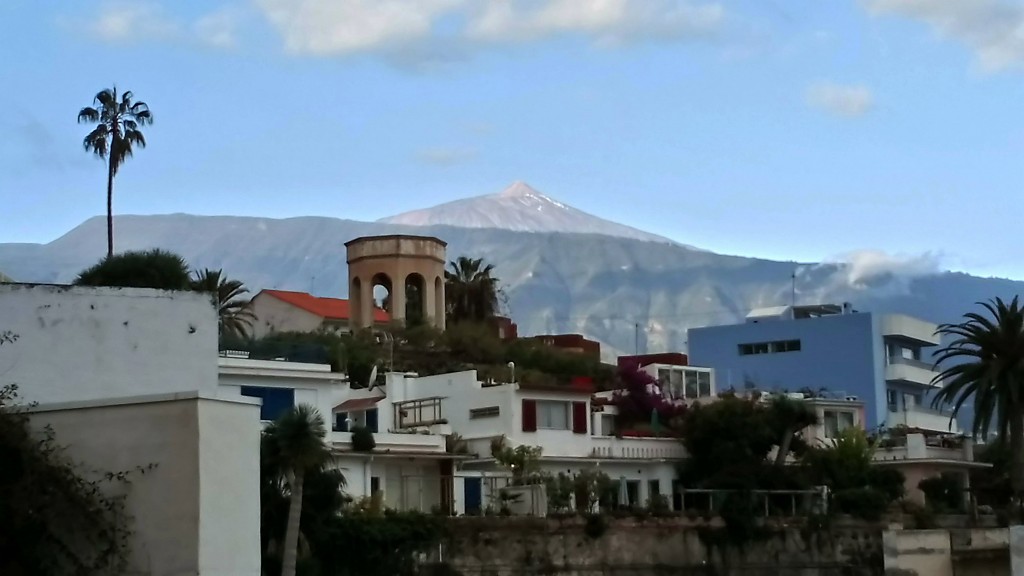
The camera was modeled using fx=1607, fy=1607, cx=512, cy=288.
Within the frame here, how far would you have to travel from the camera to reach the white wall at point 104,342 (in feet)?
113

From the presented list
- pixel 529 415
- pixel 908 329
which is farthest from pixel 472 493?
pixel 908 329

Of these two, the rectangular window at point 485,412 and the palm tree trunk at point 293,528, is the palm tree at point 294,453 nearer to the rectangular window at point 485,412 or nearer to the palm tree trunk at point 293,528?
the palm tree trunk at point 293,528

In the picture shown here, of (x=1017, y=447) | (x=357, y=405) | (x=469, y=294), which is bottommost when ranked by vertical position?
(x=1017, y=447)

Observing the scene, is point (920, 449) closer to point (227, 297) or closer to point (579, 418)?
point (579, 418)

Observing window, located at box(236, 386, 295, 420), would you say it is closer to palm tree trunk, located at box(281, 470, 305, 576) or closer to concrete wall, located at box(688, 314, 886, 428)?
palm tree trunk, located at box(281, 470, 305, 576)

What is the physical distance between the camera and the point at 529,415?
6131cm

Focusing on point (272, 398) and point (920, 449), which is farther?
point (920, 449)

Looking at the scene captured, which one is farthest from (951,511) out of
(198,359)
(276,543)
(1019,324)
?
(198,359)

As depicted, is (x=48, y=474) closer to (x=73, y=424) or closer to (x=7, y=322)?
(x=73, y=424)

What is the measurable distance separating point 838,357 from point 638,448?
34.1m

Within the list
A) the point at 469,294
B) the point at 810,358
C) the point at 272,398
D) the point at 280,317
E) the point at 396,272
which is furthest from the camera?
the point at 469,294

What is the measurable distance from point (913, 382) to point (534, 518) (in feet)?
161

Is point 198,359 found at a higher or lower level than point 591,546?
higher

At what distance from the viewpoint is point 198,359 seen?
37188 mm
